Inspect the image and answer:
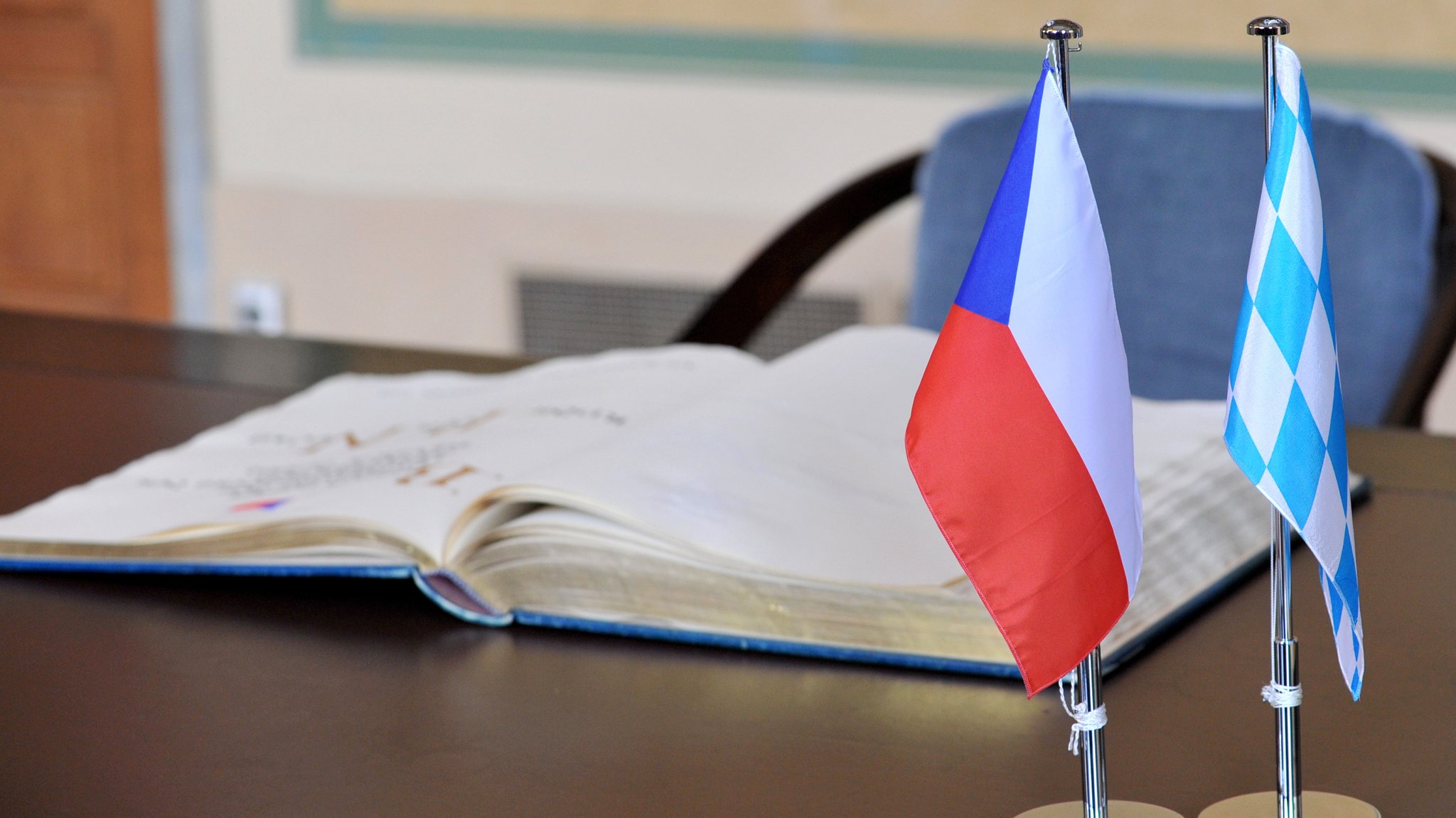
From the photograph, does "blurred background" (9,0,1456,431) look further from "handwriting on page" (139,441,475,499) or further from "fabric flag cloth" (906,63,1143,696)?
"fabric flag cloth" (906,63,1143,696)

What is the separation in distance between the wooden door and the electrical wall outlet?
31cm

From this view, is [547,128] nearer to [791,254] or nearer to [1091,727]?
[791,254]

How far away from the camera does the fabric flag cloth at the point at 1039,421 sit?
0.37 meters

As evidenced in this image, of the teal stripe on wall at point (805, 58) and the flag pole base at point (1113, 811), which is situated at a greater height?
the teal stripe on wall at point (805, 58)

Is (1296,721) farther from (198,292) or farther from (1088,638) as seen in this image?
(198,292)

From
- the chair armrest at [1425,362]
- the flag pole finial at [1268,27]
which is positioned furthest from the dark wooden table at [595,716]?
the chair armrest at [1425,362]

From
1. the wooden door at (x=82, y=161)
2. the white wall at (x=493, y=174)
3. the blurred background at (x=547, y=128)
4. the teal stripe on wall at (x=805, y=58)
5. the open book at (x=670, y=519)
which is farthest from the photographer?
the wooden door at (x=82, y=161)

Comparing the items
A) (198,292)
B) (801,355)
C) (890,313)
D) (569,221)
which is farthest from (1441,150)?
(198,292)

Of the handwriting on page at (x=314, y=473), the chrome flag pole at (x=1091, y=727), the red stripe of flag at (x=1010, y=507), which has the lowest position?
the chrome flag pole at (x=1091, y=727)

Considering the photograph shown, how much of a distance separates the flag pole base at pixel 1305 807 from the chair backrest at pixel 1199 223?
98cm

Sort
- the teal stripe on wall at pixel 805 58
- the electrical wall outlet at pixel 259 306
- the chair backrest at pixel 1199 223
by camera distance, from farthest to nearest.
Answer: the electrical wall outlet at pixel 259 306
the teal stripe on wall at pixel 805 58
the chair backrest at pixel 1199 223

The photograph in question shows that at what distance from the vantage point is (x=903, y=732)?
1.72ft

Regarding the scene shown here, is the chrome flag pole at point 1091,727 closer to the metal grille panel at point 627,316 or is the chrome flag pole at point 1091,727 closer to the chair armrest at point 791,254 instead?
the chair armrest at point 791,254

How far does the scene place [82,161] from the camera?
10.6ft
